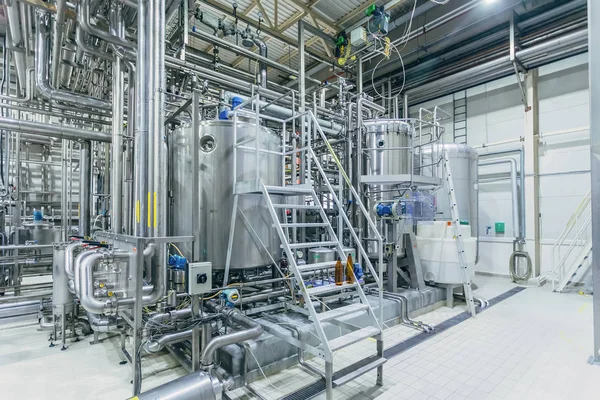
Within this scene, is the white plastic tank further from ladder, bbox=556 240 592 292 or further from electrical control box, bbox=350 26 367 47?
electrical control box, bbox=350 26 367 47

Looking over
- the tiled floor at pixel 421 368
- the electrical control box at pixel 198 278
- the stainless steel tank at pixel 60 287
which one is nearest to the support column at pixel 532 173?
the tiled floor at pixel 421 368

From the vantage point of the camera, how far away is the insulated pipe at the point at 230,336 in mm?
2332

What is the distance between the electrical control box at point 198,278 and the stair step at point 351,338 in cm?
112

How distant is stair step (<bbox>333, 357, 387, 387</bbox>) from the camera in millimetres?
2301

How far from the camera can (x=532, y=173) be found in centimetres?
684

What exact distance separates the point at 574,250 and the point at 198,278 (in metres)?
7.58

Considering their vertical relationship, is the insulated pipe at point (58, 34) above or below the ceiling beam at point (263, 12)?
below

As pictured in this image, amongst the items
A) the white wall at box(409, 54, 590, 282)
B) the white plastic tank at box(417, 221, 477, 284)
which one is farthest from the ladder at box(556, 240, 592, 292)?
the white plastic tank at box(417, 221, 477, 284)

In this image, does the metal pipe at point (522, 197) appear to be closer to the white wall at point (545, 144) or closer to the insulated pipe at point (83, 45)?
the white wall at point (545, 144)

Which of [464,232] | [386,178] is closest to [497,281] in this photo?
[464,232]

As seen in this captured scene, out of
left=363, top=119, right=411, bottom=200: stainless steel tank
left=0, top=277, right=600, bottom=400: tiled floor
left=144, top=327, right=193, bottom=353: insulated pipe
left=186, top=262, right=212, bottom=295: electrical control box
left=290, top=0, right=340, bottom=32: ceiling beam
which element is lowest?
left=0, top=277, right=600, bottom=400: tiled floor

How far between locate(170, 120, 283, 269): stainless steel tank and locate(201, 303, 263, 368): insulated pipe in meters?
0.82

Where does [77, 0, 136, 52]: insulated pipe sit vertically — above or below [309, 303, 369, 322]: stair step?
above

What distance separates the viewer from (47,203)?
836 cm
